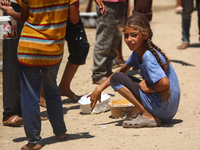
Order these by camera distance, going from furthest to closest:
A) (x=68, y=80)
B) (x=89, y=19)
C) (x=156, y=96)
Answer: (x=89, y=19) < (x=68, y=80) < (x=156, y=96)

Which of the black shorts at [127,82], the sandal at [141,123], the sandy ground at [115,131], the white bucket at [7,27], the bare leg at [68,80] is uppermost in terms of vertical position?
the white bucket at [7,27]

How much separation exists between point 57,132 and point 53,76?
1.73 feet

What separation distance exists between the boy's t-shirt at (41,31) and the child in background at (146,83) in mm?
721

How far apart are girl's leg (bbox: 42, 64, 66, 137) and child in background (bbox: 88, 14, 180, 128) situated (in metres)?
0.34

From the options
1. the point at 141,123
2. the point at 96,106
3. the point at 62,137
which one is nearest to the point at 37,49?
the point at 62,137

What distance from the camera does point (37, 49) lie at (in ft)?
10.6

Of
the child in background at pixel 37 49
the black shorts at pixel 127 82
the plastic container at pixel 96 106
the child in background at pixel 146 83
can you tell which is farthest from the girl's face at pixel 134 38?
the plastic container at pixel 96 106

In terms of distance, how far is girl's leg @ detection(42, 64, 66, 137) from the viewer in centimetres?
340

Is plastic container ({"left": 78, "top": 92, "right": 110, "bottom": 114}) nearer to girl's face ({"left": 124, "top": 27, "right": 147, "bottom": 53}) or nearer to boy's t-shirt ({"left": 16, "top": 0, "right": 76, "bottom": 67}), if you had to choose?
girl's face ({"left": 124, "top": 27, "right": 147, "bottom": 53})

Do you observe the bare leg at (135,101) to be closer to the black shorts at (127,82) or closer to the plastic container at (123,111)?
the black shorts at (127,82)

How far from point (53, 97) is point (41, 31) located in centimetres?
60

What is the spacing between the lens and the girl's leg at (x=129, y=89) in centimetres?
387

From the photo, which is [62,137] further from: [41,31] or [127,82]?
[41,31]

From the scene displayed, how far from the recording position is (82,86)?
5633mm
